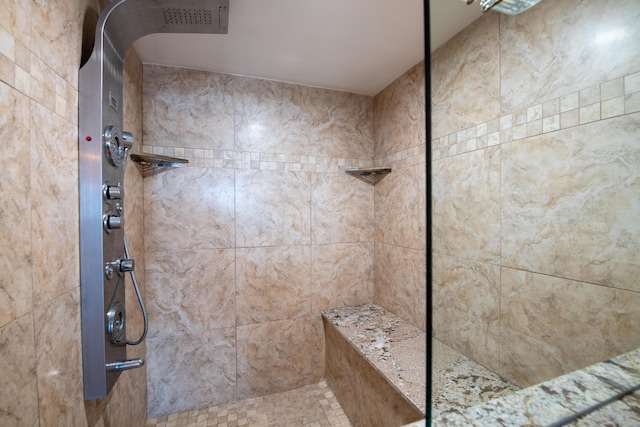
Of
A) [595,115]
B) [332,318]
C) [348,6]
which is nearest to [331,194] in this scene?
[332,318]

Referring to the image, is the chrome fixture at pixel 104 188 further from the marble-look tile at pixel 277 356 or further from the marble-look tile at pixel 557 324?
the marble-look tile at pixel 557 324

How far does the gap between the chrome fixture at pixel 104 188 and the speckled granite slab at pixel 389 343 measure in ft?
4.05

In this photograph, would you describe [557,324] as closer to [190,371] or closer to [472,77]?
[472,77]

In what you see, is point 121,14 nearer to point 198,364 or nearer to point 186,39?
point 186,39

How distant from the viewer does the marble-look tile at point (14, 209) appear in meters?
0.61

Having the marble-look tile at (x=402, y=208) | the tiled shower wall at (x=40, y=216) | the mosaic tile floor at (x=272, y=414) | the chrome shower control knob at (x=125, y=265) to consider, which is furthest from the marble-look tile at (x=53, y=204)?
the marble-look tile at (x=402, y=208)

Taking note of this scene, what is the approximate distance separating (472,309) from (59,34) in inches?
74.8

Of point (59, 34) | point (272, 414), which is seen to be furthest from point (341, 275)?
point (59, 34)

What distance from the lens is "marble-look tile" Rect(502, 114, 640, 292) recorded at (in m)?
0.72

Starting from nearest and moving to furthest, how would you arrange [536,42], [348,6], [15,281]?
[15,281] < [536,42] < [348,6]

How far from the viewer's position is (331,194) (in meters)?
2.19

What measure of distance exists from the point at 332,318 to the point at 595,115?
1.88m

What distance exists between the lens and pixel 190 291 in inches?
71.8

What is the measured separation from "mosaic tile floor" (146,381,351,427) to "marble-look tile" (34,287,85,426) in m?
1.05
